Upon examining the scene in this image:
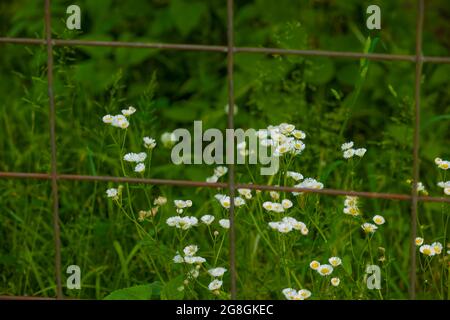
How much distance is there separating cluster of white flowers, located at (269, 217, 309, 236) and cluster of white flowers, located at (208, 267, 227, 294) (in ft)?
0.59

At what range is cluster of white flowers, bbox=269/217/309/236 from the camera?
2.55m

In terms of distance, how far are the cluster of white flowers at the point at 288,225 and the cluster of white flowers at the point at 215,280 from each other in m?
0.18

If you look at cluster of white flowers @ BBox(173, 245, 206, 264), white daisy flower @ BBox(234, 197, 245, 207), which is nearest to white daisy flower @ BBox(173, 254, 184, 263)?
cluster of white flowers @ BBox(173, 245, 206, 264)

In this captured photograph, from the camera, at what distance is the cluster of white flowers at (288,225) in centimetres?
255

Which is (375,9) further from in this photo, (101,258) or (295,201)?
(101,258)

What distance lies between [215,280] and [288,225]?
239 millimetres

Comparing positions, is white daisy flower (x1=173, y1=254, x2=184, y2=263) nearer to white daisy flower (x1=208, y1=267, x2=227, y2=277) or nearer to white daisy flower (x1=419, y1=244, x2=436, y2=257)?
white daisy flower (x1=208, y1=267, x2=227, y2=277)

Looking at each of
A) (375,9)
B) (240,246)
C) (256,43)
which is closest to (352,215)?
(240,246)

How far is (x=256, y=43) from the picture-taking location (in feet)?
13.5

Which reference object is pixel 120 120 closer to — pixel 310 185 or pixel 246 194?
pixel 246 194

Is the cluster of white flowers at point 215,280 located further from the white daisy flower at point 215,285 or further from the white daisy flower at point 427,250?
the white daisy flower at point 427,250

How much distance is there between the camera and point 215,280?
8.39 ft

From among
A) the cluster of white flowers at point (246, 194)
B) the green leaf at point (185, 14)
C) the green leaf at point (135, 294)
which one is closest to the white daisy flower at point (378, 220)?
the cluster of white flowers at point (246, 194)

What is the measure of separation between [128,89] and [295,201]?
174 centimetres
